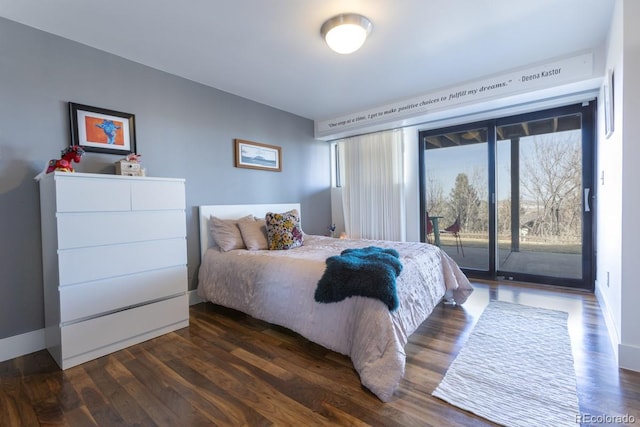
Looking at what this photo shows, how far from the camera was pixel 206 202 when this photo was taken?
3154 mm

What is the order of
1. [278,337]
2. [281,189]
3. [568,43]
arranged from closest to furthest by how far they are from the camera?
1. [278,337]
2. [568,43]
3. [281,189]

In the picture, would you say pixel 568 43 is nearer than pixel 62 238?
No

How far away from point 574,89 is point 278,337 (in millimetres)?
3630

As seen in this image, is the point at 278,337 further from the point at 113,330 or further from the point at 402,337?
the point at 113,330

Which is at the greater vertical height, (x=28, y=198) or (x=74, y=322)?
(x=28, y=198)

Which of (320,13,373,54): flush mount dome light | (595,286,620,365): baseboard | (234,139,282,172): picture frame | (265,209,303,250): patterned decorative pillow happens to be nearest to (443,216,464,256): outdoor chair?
(595,286,620,365): baseboard

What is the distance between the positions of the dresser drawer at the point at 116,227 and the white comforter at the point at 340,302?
607 mm

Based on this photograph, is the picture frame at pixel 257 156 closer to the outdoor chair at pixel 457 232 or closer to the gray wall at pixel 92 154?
the gray wall at pixel 92 154

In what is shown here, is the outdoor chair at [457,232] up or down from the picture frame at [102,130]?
down

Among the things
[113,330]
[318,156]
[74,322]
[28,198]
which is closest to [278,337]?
[113,330]

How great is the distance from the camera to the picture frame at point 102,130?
2.30 m

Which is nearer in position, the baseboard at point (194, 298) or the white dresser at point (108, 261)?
the white dresser at point (108, 261)

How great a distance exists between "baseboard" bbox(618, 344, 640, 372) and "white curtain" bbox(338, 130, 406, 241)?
2.49 m

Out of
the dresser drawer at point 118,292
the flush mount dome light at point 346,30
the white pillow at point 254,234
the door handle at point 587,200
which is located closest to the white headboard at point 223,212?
the white pillow at point 254,234
